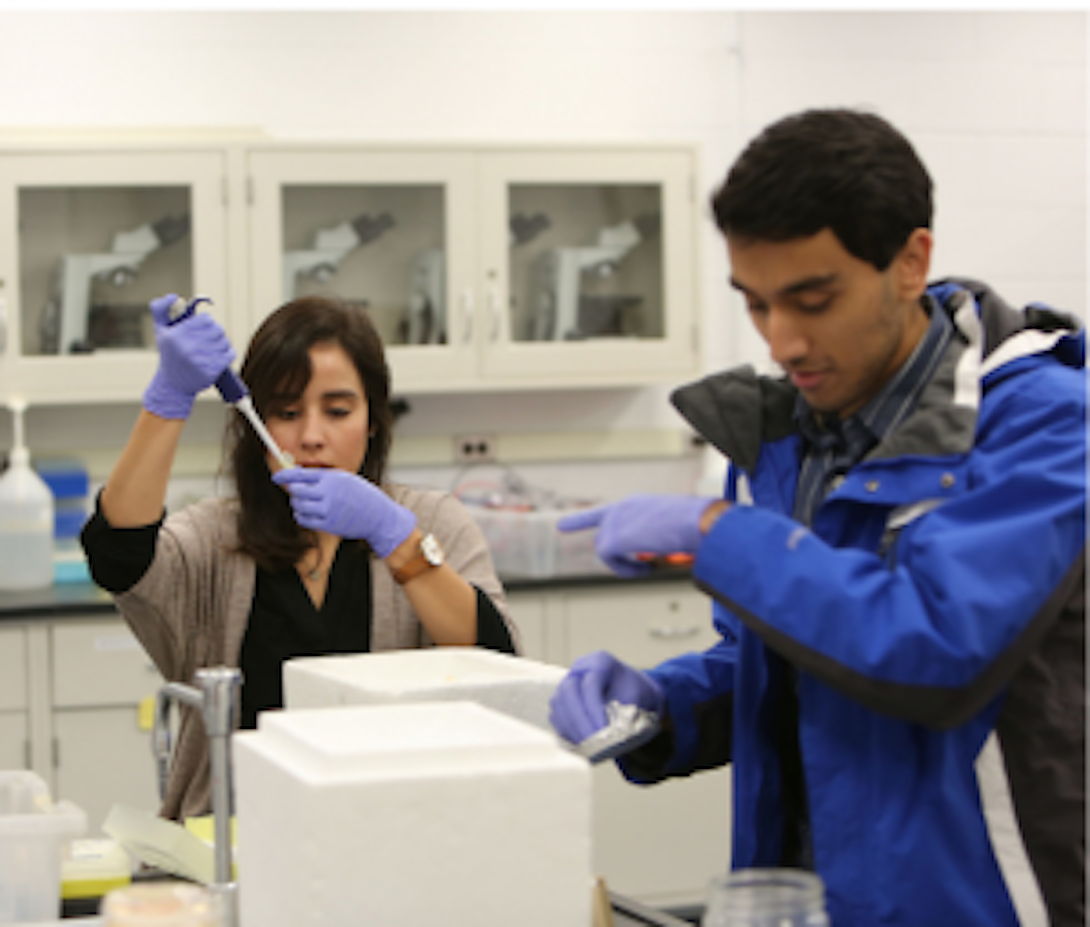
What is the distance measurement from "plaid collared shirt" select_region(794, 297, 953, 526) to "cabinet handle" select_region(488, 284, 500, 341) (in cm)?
209

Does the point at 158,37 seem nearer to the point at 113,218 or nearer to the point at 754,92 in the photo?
the point at 113,218

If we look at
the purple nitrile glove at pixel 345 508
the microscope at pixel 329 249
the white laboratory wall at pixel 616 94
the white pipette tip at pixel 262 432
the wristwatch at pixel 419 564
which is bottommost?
the wristwatch at pixel 419 564

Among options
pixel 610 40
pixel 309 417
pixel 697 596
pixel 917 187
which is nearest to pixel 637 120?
pixel 610 40

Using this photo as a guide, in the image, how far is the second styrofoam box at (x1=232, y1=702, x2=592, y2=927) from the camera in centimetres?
99

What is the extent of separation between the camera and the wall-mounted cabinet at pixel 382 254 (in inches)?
127

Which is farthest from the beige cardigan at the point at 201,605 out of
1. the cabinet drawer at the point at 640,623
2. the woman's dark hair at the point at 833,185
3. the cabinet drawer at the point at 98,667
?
the cabinet drawer at the point at 640,623

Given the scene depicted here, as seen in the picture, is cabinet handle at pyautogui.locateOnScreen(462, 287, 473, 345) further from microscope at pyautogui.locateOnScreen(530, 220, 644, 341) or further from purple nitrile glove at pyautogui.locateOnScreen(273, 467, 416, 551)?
purple nitrile glove at pyautogui.locateOnScreen(273, 467, 416, 551)

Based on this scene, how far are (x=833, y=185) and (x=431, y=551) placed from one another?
0.81 metres

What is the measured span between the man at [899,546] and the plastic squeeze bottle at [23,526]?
7.38 feet

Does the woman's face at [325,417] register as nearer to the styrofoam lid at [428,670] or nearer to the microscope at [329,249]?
the styrofoam lid at [428,670]

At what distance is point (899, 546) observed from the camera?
1.12 metres

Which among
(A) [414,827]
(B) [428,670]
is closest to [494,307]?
(B) [428,670]

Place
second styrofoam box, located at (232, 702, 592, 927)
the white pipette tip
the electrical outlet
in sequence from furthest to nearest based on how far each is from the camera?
1. the electrical outlet
2. the white pipette tip
3. second styrofoam box, located at (232, 702, 592, 927)

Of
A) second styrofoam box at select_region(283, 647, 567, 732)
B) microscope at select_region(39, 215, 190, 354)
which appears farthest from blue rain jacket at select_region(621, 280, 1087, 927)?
microscope at select_region(39, 215, 190, 354)
